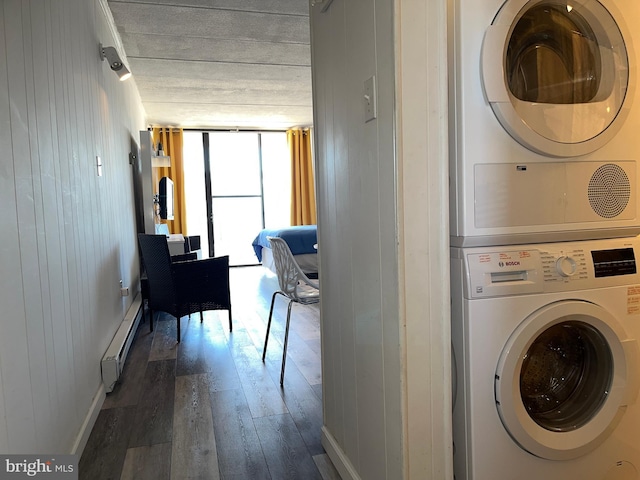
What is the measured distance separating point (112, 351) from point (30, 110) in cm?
152

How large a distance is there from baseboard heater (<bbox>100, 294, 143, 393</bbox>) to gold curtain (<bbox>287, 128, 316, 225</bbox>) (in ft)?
14.0

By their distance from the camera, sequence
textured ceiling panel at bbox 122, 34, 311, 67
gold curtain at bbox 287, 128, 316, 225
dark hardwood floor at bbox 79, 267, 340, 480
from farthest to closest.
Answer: gold curtain at bbox 287, 128, 316, 225 < textured ceiling panel at bbox 122, 34, 311, 67 < dark hardwood floor at bbox 79, 267, 340, 480

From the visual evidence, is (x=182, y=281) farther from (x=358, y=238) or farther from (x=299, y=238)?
(x=299, y=238)

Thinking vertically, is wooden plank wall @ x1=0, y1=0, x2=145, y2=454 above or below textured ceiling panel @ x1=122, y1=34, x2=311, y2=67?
below

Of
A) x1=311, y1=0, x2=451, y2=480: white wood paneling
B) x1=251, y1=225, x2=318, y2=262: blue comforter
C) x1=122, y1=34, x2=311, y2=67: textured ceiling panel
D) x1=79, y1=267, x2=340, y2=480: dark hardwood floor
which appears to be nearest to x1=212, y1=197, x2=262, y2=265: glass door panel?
x1=251, y1=225, x2=318, y2=262: blue comforter

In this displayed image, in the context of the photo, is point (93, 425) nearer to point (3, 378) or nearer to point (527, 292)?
point (3, 378)

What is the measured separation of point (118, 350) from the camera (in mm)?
2588

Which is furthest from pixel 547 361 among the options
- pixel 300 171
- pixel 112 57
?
pixel 300 171

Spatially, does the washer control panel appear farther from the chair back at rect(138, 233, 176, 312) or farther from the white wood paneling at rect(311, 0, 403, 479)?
the chair back at rect(138, 233, 176, 312)

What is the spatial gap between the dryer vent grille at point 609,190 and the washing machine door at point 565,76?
9 cm

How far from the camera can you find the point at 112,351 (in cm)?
256

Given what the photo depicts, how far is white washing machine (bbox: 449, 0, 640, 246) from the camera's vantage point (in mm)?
1163

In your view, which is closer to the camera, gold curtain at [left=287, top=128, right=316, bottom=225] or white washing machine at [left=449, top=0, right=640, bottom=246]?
white washing machine at [left=449, top=0, right=640, bottom=246]

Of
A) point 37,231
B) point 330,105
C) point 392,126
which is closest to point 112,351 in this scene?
point 37,231
